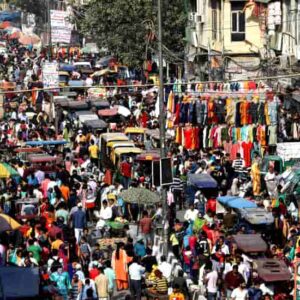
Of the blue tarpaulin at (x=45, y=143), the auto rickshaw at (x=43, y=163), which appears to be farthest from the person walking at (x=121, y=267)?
the blue tarpaulin at (x=45, y=143)

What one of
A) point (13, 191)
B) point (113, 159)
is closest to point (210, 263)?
point (13, 191)

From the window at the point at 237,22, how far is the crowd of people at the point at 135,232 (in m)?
9.52

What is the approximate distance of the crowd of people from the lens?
22.2 metres

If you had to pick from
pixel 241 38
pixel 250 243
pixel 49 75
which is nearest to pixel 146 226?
pixel 250 243

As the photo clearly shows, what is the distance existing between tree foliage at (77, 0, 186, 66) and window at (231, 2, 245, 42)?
19.6 ft

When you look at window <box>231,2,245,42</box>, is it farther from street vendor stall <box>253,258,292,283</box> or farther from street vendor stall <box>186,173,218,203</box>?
street vendor stall <box>253,258,292,283</box>

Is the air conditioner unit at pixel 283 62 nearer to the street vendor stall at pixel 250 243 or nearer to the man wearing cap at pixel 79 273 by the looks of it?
the street vendor stall at pixel 250 243

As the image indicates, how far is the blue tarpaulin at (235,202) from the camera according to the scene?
26.8 meters

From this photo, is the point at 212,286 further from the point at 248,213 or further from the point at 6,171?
the point at 6,171

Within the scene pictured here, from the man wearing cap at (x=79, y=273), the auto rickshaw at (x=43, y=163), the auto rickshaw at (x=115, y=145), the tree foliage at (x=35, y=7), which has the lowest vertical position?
the man wearing cap at (x=79, y=273)

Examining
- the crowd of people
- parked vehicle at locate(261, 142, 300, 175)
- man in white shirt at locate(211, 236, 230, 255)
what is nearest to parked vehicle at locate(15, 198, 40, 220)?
the crowd of people

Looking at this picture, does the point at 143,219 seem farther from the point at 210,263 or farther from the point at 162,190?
the point at 210,263

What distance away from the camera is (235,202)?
2711 centimetres

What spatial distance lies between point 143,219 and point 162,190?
77cm
